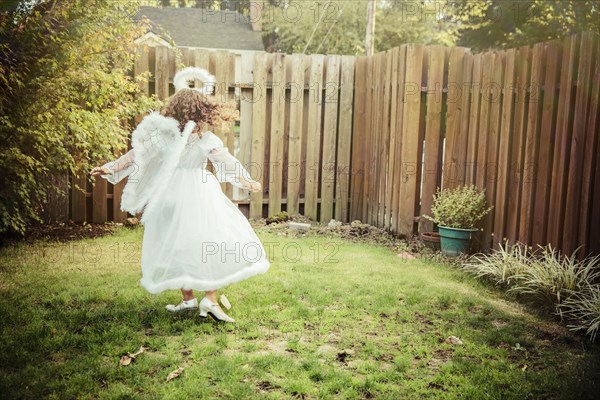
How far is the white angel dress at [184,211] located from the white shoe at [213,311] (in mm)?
151

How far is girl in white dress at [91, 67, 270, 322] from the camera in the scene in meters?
3.80

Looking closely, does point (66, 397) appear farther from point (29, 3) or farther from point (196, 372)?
point (29, 3)

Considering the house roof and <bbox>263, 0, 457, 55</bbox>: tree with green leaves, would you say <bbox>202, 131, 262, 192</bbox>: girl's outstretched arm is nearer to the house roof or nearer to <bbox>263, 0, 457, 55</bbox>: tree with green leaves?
the house roof

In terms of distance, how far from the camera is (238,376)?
9.82 feet

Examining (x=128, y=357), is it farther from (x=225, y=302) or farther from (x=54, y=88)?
(x=54, y=88)

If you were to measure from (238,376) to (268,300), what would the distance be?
1310 millimetres

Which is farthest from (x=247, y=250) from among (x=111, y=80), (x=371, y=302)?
(x=111, y=80)

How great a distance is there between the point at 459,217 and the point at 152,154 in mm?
3407

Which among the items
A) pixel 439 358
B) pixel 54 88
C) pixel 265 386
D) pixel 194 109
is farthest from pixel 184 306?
pixel 54 88

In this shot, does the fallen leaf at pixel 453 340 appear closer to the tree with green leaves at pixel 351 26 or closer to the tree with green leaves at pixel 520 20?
the tree with green leaves at pixel 520 20

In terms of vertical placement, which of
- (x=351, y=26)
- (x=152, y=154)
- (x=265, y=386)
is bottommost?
(x=265, y=386)

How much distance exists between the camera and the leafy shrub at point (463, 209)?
5.67 metres

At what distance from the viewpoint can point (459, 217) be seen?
5.70 m

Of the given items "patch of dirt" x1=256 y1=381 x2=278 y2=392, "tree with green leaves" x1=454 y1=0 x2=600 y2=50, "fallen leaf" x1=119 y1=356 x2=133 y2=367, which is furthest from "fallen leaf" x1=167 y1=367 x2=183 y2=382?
"tree with green leaves" x1=454 y1=0 x2=600 y2=50
